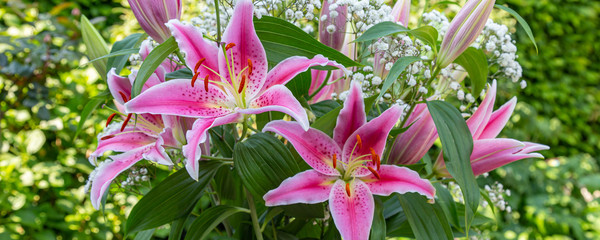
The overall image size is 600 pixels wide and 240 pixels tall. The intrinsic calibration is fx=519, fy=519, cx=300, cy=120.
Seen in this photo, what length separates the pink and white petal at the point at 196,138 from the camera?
0.39 meters

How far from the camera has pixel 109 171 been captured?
47cm

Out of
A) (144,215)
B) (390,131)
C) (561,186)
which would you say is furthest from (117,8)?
(561,186)

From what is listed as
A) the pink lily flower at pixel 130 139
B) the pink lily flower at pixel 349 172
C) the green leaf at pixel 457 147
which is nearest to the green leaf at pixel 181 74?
the pink lily flower at pixel 130 139

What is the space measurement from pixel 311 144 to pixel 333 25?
157 mm

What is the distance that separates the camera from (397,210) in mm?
593

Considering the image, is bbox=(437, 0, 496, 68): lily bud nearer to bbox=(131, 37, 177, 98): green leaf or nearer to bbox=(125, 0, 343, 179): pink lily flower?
bbox=(125, 0, 343, 179): pink lily flower

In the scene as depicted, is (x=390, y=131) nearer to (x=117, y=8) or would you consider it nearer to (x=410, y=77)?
(x=410, y=77)

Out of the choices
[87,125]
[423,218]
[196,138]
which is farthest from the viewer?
[87,125]

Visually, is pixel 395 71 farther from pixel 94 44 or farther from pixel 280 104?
pixel 94 44

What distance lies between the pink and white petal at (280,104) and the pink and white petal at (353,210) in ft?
0.31

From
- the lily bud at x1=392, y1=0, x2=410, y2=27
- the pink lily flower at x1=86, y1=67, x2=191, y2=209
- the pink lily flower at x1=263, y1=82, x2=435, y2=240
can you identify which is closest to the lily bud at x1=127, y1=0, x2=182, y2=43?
the pink lily flower at x1=86, y1=67, x2=191, y2=209

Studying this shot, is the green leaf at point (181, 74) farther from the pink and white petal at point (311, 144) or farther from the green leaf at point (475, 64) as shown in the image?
the green leaf at point (475, 64)

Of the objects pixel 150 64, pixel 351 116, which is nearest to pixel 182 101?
pixel 150 64

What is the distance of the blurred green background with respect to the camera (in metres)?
1.35
